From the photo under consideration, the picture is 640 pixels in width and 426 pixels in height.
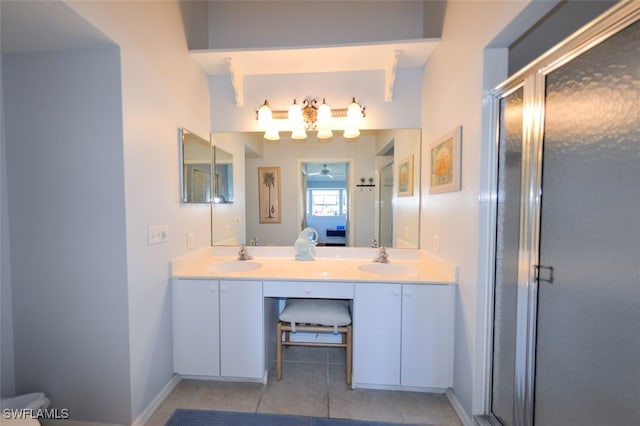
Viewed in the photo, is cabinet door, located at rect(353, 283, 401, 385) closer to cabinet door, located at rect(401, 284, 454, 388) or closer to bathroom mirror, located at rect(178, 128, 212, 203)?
cabinet door, located at rect(401, 284, 454, 388)

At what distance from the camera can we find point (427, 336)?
1587mm

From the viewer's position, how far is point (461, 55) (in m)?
1.42

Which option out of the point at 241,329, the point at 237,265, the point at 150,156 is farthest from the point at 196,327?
the point at 150,156

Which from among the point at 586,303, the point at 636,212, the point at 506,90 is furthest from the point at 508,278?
the point at 506,90

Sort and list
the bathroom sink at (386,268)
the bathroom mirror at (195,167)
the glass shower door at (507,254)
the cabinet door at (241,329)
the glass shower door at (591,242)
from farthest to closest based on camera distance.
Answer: the bathroom sink at (386,268), the bathroom mirror at (195,167), the cabinet door at (241,329), the glass shower door at (507,254), the glass shower door at (591,242)

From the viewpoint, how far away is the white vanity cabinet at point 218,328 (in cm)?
167

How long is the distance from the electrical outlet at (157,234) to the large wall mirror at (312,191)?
24.3 inches

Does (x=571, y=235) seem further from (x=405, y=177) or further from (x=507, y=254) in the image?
(x=405, y=177)

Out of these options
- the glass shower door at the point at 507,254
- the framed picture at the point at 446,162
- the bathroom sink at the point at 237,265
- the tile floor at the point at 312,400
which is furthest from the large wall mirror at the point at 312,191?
the tile floor at the point at 312,400

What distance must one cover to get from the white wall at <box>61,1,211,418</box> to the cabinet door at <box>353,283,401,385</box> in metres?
1.26

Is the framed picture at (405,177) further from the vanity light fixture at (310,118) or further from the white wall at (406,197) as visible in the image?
the vanity light fixture at (310,118)

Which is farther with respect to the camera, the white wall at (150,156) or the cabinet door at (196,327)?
the cabinet door at (196,327)

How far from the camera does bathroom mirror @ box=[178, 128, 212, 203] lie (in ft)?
5.87

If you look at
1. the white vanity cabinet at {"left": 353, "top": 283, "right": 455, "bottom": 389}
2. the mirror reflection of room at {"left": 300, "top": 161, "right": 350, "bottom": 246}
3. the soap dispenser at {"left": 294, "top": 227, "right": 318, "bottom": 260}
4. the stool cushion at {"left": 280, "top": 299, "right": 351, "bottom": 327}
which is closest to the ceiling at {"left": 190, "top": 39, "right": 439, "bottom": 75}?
the mirror reflection of room at {"left": 300, "top": 161, "right": 350, "bottom": 246}
